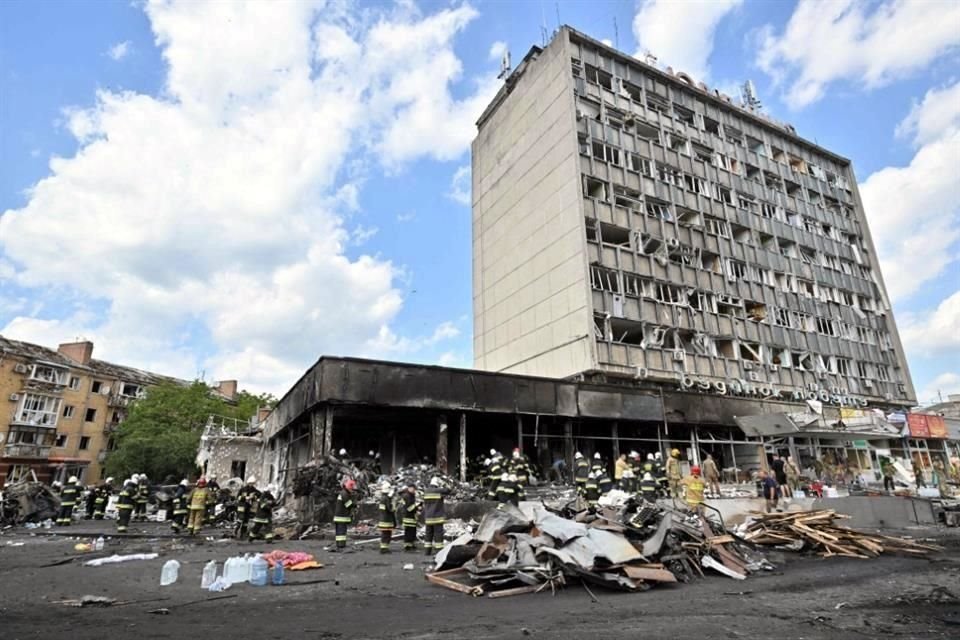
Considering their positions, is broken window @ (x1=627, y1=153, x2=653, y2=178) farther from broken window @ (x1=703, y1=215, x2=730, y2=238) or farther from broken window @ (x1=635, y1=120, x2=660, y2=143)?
broken window @ (x1=703, y1=215, x2=730, y2=238)

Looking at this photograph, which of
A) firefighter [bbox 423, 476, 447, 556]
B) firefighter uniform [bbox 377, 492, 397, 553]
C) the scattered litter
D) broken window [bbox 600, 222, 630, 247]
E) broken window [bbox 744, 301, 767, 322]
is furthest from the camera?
broken window [bbox 744, 301, 767, 322]

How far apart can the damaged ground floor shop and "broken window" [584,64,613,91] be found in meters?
18.6

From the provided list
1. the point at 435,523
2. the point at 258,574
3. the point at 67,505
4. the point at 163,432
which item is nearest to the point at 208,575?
the point at 258,574

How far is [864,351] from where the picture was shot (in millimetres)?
36938

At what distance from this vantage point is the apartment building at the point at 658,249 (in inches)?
1102

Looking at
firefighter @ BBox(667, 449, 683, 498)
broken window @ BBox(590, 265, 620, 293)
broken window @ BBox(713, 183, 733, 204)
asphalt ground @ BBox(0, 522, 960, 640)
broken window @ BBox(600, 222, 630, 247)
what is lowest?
asphalt ground @ BBox(0, 522, 960, 640)

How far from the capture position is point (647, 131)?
109ft

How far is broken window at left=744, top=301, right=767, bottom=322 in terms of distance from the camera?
32.6m

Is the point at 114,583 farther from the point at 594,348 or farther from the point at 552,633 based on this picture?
the point at 594,348

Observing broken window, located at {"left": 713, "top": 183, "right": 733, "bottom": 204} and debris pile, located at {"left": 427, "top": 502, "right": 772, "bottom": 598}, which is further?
broken window, located at {"left": 713, "top": 183, "right": 733, "bottom": 204}

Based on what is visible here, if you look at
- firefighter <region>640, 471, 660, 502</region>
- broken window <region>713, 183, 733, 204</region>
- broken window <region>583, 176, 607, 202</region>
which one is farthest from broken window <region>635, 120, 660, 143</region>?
firefighter <region>640, 471, 660, 502</region>

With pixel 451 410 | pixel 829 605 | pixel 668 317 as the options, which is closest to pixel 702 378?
pixel 668 317

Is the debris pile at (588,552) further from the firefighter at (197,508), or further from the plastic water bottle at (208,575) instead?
the firefighter at (197,508)

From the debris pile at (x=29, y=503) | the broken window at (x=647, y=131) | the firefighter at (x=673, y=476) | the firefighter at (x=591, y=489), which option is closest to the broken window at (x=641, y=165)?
the broken window at (x=647, y=131)
